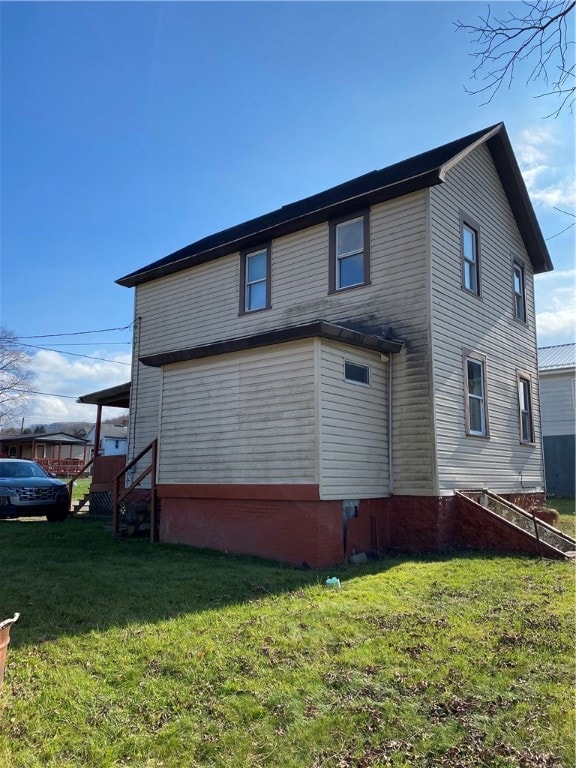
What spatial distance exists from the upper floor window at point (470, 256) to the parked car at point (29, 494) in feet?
36.1

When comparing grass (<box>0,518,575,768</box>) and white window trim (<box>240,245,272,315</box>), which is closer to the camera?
grass (<box>0,518,575,768</box>)

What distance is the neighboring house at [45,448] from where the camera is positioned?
4219 centimetres

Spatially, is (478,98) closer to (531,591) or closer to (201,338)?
(531,591)

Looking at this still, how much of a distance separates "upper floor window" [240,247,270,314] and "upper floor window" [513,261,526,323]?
6511 mm

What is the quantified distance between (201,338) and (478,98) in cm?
1021

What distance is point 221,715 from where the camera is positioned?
144 inches

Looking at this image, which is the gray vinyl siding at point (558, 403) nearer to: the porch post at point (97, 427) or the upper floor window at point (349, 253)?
the upper floor window at point (349, 253)

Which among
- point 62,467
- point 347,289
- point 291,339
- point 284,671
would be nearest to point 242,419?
point 291,339

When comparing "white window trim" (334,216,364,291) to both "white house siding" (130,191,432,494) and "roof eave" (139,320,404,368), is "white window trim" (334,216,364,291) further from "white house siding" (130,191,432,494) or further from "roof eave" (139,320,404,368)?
"roof eave" (139,320,404,368)

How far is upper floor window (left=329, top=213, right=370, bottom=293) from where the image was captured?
11.7 metres

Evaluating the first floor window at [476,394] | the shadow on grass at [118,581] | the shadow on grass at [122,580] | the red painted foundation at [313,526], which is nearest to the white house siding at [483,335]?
the first floor window at [476,394]

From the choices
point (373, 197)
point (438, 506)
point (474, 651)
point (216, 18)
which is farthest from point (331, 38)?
point (438, 506)

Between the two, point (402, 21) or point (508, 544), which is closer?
point (402, 21)

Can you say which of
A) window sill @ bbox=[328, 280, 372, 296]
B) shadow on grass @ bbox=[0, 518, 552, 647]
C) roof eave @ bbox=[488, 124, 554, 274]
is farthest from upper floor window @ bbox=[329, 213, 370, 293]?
shadow on grass @ bbox=[0, 518, 552, 647]
